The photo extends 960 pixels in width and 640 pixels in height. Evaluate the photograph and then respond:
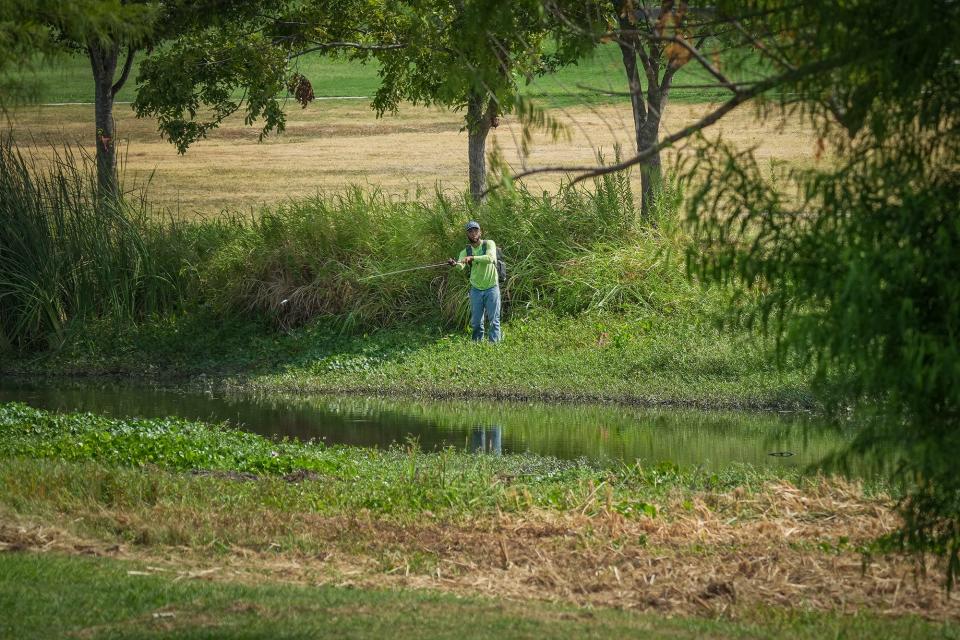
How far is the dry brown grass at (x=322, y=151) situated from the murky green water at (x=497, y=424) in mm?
20606

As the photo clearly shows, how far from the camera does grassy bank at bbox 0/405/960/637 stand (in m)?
7.71

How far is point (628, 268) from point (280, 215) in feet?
23.4

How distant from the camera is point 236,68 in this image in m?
22.7

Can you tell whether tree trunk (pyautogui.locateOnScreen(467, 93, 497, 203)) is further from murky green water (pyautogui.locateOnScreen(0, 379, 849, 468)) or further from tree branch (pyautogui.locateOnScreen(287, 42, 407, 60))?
murky green water (pyautogui.locateOnScreen(0, 379, 849, 468))

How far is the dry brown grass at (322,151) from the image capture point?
139 ft

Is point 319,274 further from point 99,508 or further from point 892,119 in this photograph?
point 892,119

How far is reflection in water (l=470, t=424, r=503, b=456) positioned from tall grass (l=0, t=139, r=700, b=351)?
5884 millimetres

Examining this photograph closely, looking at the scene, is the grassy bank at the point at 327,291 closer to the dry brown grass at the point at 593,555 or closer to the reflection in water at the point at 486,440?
the reflection in water at the point at 486,440

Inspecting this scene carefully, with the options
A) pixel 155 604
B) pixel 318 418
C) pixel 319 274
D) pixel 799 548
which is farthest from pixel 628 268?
pixel 155 604

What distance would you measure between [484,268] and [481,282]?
22 centimetres

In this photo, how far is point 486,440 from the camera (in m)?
14.5

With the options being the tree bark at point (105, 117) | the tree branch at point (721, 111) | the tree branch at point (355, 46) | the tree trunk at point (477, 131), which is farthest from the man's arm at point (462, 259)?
the tree branch at point (721, 111)

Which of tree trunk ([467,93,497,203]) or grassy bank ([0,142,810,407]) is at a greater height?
tree trunk ([467,93,497,203])

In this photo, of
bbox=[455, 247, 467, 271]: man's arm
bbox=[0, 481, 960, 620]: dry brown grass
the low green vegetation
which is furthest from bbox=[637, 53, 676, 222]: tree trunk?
bbox=[0, 481, 960, 620]: dry brown grass
